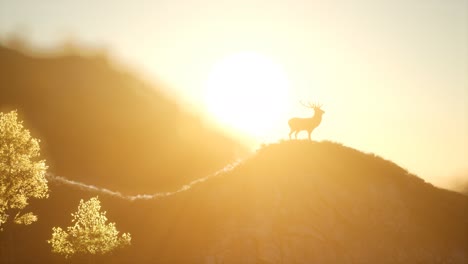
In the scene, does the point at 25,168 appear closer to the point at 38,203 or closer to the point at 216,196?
the point at 38,203

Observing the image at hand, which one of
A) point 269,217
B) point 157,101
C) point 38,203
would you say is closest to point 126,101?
point 157,101

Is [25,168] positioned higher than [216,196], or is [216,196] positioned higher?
[216,196]

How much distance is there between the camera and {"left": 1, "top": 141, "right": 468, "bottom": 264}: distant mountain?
4634 cm

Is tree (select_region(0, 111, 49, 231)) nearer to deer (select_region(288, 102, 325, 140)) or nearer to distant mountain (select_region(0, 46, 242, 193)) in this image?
deer (select_region(288, 102, 325, 140))

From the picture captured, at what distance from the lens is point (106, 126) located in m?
134

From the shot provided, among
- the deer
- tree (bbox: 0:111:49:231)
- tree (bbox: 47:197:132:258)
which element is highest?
the deer

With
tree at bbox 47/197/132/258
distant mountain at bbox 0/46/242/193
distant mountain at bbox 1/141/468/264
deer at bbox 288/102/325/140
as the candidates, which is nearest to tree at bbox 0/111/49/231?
tree at bbox 47/197/132/258

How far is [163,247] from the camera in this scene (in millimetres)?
47062

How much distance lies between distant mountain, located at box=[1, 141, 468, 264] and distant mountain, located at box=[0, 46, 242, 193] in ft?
186

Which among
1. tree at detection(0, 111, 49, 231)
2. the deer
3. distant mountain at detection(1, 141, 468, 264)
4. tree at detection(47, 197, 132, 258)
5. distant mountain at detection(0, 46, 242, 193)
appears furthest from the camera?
distant mountain at detection(0, 46, 242, 193)

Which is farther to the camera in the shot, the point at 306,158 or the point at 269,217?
the point at 306,158

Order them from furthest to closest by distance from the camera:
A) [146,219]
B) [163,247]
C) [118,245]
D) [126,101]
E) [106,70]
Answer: [106,70], [126,101], [146,219], [163,247], [118,245]

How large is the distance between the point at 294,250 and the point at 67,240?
21706 millimetres

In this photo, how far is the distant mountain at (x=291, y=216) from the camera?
46344mm
